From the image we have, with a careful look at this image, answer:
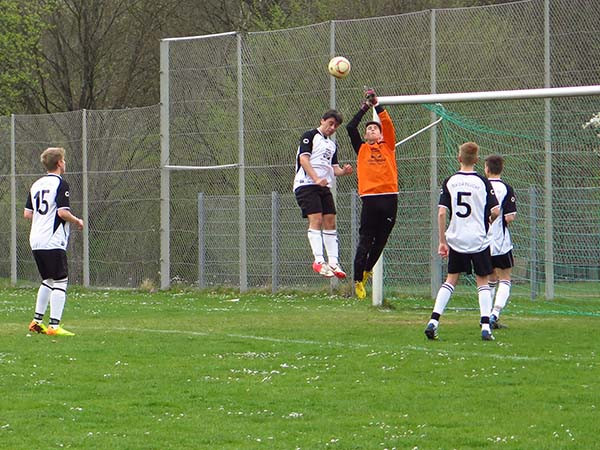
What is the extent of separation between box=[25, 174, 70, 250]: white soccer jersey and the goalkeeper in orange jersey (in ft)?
11.6

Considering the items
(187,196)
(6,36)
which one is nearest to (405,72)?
(187,196)

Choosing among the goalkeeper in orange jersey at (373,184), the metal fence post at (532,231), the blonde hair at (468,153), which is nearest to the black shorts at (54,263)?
the goalkeeper in orange jersey at (373,184)

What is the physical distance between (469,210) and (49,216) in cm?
510

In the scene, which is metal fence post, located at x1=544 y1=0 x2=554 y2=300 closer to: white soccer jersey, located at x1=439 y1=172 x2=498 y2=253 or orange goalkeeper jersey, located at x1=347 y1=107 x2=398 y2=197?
orange goalkeeper jersey, located at x1=347 y1=107 x2=398 y2=197

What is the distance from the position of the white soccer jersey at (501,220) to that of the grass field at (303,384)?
3.41 ft

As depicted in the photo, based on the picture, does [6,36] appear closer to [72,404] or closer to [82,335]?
[82,335]

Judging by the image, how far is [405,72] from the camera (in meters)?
22.8

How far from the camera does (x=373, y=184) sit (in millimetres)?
15461

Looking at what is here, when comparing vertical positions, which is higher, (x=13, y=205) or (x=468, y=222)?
(x=13, y=205)

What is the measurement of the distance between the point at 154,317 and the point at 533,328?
598 centimetres

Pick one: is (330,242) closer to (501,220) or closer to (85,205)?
(501,220)

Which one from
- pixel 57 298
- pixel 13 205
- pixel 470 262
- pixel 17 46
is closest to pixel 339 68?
pixel 470 262

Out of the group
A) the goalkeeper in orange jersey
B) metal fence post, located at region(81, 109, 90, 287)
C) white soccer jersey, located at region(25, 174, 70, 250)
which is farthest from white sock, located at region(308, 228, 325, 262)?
metal fence post, located at region(81, 109, 90, 287)

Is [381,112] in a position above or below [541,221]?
above
